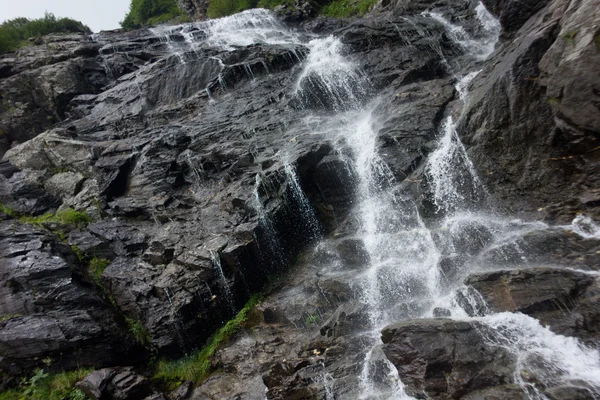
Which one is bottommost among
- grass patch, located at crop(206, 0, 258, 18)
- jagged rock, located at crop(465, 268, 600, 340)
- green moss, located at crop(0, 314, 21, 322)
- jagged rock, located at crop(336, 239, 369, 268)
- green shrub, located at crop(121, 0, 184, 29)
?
jagged rock, located at crop(465, 268, 600, 340)

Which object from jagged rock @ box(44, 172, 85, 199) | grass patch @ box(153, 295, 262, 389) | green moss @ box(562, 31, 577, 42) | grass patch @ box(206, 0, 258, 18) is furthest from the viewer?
grass patch @ box(206, 0, 258, 18)

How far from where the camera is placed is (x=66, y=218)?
41.7 feet

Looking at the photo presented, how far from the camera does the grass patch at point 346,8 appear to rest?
907 inches

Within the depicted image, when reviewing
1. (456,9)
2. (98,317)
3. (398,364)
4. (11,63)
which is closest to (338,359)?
(398,364)

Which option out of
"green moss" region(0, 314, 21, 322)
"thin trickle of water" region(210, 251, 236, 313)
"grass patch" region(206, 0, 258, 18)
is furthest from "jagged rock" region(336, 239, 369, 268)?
"grass patch" region(206, 0, 258, 18)

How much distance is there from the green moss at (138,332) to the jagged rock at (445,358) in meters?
6.48

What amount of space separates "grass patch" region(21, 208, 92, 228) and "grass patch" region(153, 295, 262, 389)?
6.52m

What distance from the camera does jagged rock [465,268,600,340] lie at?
507 cm

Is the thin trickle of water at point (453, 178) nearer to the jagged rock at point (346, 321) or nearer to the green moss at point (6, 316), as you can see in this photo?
the jagged rock at point (346, 321)

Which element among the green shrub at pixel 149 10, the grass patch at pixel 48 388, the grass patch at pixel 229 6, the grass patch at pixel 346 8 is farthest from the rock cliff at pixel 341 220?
the green shrub at pixel 149 10

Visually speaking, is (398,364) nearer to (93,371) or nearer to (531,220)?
(531,220)

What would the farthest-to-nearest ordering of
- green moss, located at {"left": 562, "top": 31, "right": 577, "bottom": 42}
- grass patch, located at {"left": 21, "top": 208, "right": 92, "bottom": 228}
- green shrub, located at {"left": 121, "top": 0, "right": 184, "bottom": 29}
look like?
green shrub, located at {"left": 121, "top": 0, "right": 184, "bottom": 29} < grass patch, located at {"left": 21, "top": 208, "right": 92, "bottom": 228} < green moss, located at {"left": 562, "top": 31, "right": 577, "bottom": 42}

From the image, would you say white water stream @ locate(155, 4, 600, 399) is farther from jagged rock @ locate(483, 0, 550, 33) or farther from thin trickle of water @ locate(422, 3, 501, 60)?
jagged rock @ locate(483, 0, 550, 33)

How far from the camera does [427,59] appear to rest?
43.6 ft
